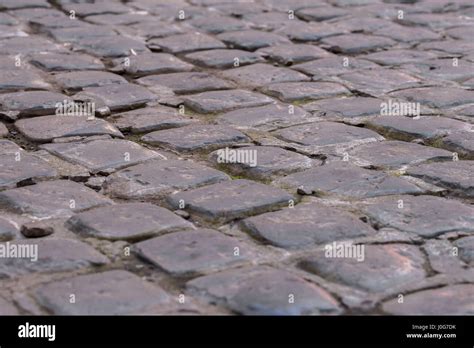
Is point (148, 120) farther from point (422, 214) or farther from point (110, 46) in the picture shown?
point (422, 214)

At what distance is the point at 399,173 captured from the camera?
344 centimetres

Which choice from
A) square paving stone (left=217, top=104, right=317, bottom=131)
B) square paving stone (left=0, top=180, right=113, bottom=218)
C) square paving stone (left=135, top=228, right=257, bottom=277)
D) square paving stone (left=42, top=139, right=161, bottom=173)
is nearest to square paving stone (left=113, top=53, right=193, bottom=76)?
square paving stone (left=217, top=104, right=317, bottom=131)

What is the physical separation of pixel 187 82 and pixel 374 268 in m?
2.17

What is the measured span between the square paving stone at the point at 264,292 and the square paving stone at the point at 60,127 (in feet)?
4.67

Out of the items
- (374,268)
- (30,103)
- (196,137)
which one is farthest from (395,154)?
(30,103)

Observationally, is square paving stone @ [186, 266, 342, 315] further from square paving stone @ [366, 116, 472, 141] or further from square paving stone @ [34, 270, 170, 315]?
square paving stone @ [366, 116, 472, 141]

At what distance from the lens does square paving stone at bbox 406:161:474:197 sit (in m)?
3.29

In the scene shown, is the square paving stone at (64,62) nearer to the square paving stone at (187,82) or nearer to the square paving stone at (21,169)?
the square paving stone at (187,82)

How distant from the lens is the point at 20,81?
4445 mm

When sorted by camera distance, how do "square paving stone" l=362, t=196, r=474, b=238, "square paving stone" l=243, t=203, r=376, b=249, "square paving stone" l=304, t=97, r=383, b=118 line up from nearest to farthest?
"square paving stone" l=243, t=203, r=376, b=249
"square paving stone" l=362, t=196, r=474, b=238
"square paving stone" l=304, t=97, r=383, b=118

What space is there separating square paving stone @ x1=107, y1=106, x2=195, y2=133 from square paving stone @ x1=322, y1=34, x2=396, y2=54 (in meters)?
1.46

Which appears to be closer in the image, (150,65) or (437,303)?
(437,303)
